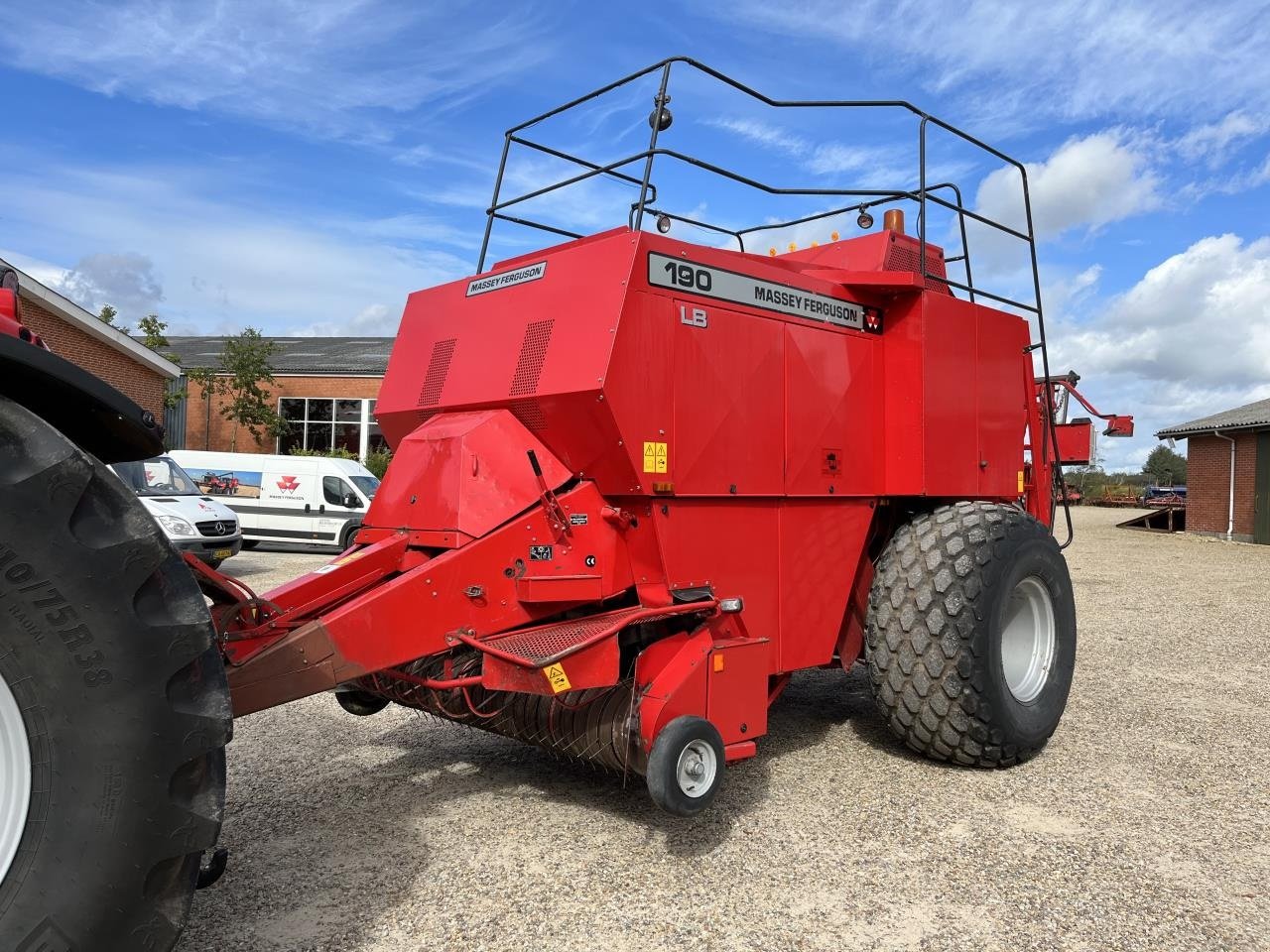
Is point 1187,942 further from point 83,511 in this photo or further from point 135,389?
point 135,389

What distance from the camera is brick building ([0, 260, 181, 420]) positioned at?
709 inches

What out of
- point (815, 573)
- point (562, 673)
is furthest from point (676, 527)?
point (815, 573)

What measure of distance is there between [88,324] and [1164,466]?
6613 centimetres

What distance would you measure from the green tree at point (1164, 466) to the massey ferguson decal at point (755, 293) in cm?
6379

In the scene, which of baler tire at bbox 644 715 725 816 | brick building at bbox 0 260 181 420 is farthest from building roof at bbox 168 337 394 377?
baler tire at bbox 644 715 725 816

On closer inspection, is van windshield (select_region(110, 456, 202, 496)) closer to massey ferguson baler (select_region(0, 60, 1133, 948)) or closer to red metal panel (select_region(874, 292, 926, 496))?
massey ferguson baler (select_region(0, 60, 1133, 948))

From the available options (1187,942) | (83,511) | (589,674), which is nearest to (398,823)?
(589,674)

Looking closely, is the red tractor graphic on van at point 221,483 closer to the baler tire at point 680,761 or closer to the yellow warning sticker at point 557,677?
the yellow warning sticker at point 557,677

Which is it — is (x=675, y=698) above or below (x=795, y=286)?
below

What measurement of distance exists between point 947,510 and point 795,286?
1.52 metres

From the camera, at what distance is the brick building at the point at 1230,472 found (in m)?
23.3

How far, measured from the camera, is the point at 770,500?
483 centimetres

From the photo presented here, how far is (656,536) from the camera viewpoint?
170 inches

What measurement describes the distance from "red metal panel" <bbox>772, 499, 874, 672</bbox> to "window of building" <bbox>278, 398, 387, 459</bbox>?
27.1m
